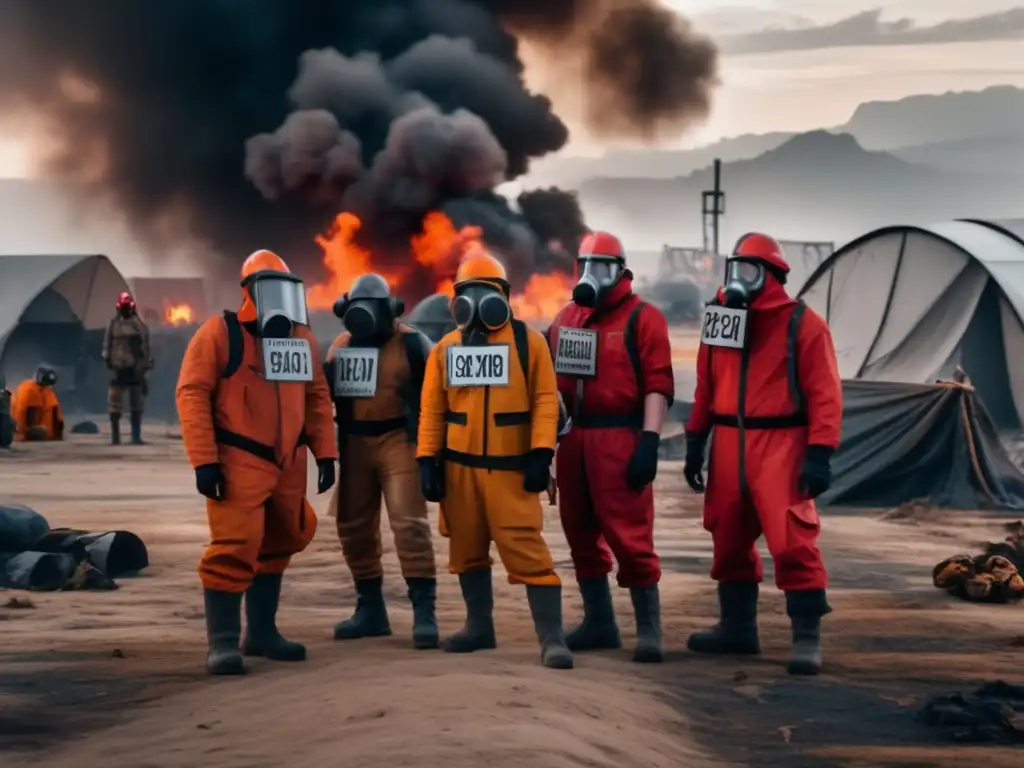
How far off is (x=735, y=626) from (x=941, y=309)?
9888mm

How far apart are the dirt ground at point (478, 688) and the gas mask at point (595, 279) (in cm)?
169

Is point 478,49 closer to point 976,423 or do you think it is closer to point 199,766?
point 976,423

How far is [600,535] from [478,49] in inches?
1275

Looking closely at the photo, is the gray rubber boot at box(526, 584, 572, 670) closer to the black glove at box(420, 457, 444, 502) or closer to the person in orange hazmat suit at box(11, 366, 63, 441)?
the black glove at box(420, 457, 444, 502)

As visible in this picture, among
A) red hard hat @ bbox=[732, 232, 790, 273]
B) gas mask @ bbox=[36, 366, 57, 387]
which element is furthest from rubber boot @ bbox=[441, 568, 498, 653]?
gas mask @ bbox=[36, 366, 57, 387]

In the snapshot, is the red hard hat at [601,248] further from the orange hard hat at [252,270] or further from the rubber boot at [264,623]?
the rubber boot at [264,623]

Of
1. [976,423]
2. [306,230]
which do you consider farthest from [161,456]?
[306,230]

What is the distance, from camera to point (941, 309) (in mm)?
16578

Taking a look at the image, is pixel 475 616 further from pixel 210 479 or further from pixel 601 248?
pixel 601 248

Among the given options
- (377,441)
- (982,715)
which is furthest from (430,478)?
(982,715)

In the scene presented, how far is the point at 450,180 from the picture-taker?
3366 cm

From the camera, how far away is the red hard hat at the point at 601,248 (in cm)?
753

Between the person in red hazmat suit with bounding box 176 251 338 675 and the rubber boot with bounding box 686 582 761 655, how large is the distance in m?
1.95

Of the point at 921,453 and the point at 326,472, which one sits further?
the point at 921,453
